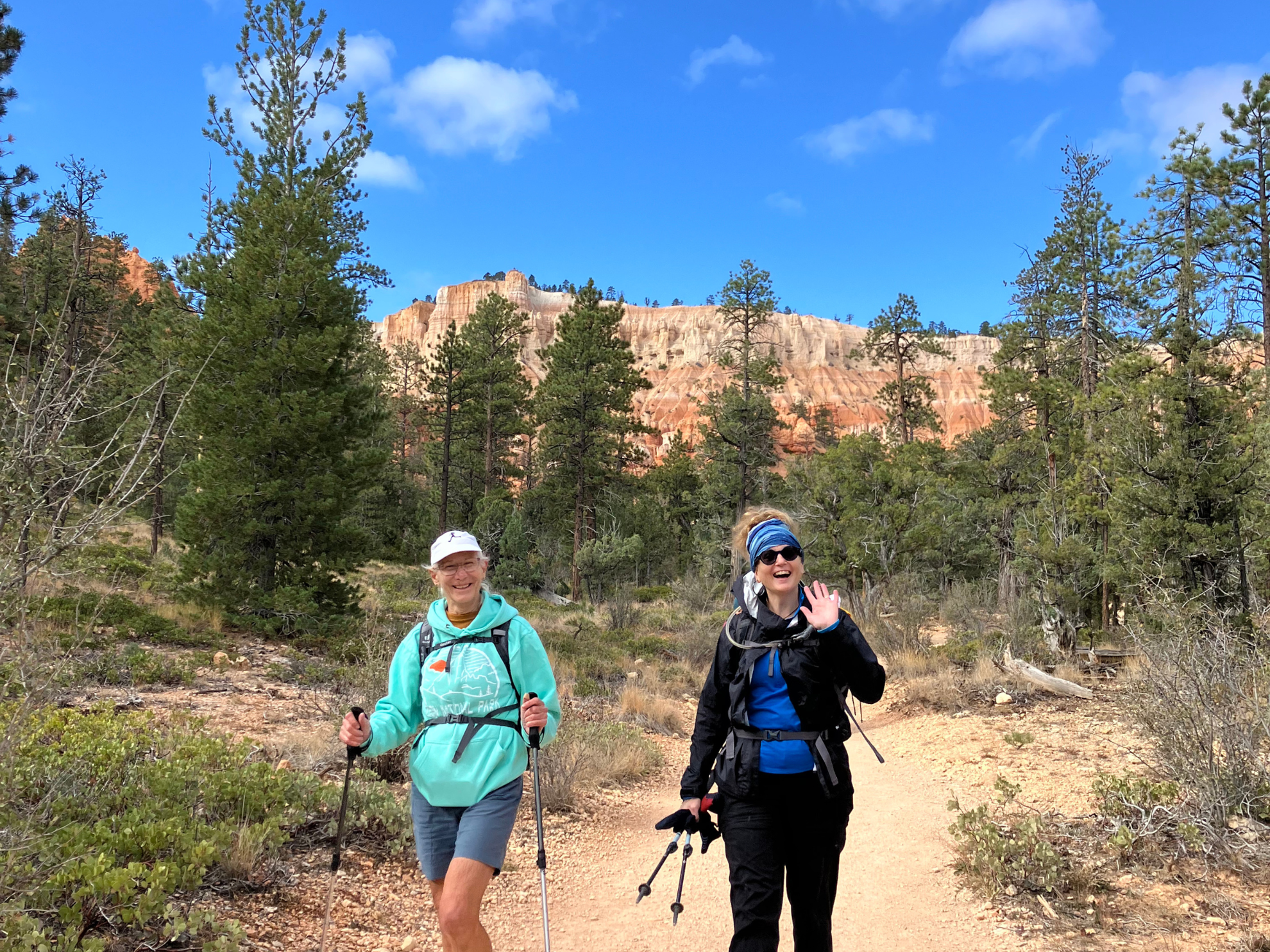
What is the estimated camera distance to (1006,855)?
4.54m

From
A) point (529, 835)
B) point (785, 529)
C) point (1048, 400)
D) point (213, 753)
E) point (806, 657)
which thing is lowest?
point (529, 835)

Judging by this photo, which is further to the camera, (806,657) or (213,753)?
(213,753)

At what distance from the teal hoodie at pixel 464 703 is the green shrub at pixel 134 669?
568cm

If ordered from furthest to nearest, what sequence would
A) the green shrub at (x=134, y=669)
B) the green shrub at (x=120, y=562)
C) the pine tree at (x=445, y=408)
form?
the pine tree at (x=445, y=408), the green shrub at (x=120, y=562), the green shrub at (x=134, y=669)

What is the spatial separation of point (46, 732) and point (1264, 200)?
68.7 ft

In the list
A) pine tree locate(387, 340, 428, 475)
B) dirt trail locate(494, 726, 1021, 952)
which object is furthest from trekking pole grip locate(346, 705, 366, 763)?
pine tree locate(387, 340, 428, 475)

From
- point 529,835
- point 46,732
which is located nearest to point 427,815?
point 529,835

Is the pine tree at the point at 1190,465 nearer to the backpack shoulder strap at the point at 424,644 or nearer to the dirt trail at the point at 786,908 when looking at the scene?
the dirt trail at the point at 786,908

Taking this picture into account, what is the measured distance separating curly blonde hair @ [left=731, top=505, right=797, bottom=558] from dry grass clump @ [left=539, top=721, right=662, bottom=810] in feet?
11.5

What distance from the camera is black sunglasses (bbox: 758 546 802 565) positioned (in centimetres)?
275

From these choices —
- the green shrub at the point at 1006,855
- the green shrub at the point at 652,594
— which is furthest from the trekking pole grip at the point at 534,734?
the green shrub at the point at 652,594

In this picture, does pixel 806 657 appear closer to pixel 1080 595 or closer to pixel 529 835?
pixel 529 835

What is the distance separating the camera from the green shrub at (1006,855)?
4.34 meters

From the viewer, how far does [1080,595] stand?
12.3 metres
